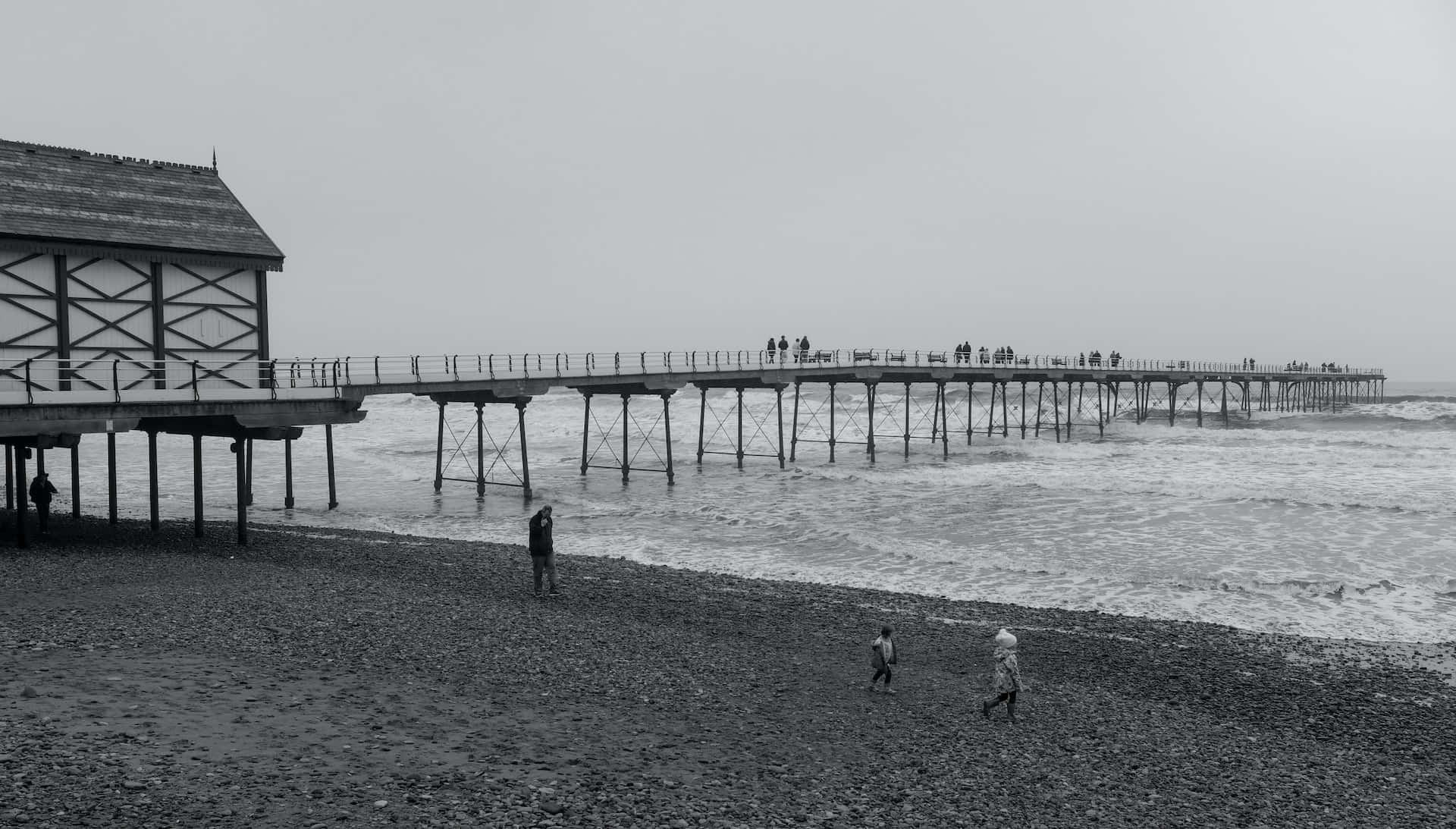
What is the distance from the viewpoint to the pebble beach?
668cm

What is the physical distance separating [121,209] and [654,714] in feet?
60.4

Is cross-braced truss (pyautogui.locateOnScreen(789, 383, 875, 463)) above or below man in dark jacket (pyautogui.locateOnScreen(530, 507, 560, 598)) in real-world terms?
below

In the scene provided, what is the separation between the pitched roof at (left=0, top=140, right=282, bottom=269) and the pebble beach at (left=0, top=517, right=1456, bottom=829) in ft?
26.5

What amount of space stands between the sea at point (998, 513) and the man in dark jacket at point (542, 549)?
196cm

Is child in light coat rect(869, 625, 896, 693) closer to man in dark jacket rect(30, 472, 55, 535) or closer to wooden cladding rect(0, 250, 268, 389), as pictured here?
wooden cladding rect(0, 250, 268, 389)

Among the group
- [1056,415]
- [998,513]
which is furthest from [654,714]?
[1056,415]

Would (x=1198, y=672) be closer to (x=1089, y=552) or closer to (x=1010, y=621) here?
(x=1010, y=621)

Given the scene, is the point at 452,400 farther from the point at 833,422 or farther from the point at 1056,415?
the point at 1056,415

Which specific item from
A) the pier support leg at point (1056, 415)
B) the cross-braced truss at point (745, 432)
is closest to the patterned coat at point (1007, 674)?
the cross-braced truss at point (745, 432)

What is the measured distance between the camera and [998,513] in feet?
86.6

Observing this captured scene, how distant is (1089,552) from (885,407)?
75.8m

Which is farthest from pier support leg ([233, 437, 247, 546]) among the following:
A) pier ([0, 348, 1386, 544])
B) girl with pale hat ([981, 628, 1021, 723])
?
girl with pale hat ([981, 628, 1021, 723])

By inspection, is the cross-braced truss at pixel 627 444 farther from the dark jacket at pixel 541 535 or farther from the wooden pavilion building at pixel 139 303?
the dark jacket at pixel 541 535

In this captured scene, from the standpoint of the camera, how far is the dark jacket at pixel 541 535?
46.5ft
